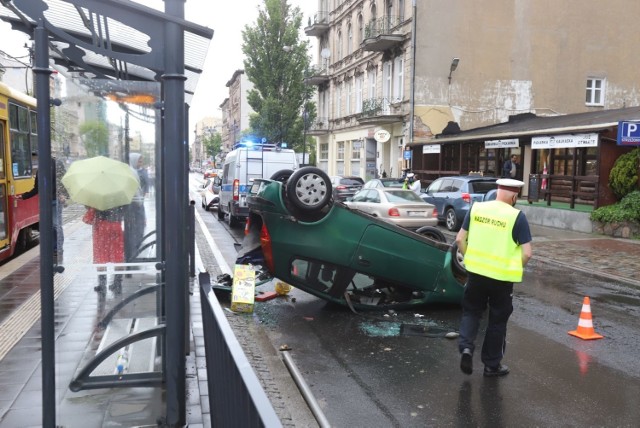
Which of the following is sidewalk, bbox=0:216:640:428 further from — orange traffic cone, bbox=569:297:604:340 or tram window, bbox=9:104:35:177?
orange traffic cone, bbox=569:297:604:340

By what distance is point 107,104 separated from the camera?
3.75 metres

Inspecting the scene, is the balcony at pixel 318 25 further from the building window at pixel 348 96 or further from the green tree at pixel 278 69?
the building window at pixel 348 96

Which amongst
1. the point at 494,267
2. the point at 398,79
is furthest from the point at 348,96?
the point at 494,267

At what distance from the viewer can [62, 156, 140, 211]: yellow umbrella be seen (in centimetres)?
370

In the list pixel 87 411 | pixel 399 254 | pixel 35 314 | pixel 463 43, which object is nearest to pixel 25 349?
pixel 35 314

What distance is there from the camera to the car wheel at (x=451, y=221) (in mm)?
17531

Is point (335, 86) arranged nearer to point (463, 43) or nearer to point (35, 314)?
point (463, 43)

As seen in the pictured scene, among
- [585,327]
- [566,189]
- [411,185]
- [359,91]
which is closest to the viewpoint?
[585,327]

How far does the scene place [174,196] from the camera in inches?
131

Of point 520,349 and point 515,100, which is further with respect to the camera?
point 515,100

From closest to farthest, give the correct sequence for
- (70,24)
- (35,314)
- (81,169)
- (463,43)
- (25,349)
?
(81,169), (70,24), (25,349), (35,314), (463,43)

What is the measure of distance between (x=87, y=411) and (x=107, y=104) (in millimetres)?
2084

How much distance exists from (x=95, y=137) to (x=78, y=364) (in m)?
2.14

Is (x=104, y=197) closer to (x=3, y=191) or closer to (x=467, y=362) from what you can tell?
(x=467, y=362)
